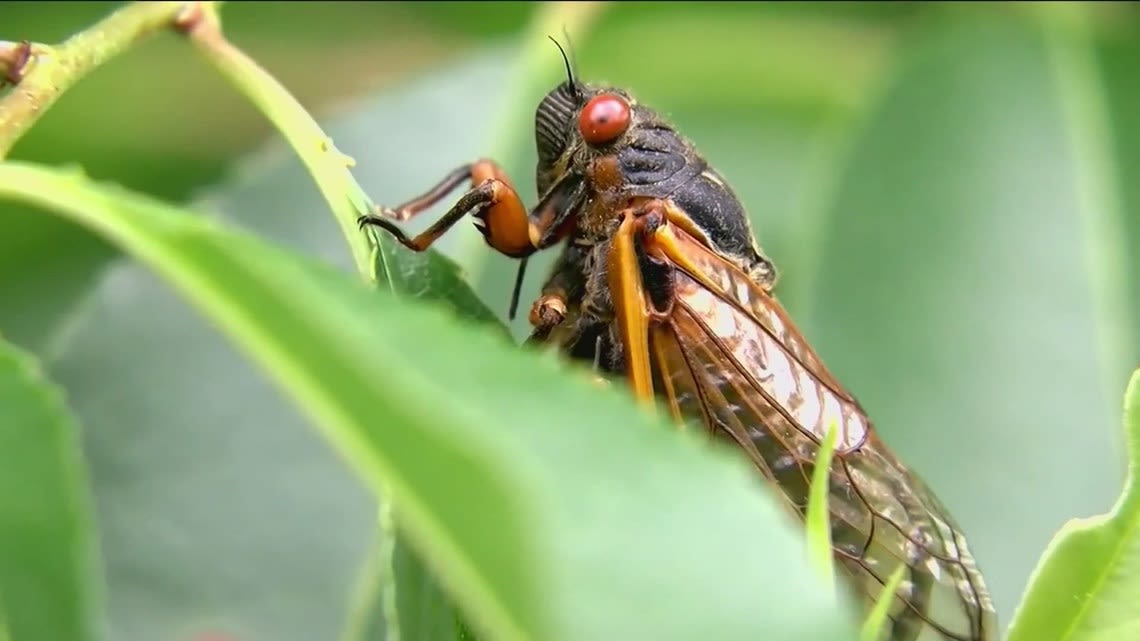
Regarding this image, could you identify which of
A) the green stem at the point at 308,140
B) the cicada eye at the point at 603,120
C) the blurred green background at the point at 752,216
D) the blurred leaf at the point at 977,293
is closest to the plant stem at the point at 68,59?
the green stem at the point at 308,140

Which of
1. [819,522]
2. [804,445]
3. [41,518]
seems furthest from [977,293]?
[41,518]

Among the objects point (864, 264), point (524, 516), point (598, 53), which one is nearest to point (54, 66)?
point (524, 516)

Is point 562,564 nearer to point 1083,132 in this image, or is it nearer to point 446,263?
point 446,263

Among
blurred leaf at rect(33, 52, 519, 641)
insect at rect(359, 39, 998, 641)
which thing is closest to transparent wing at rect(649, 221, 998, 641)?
insect at rect(359, 39, 998, 641)

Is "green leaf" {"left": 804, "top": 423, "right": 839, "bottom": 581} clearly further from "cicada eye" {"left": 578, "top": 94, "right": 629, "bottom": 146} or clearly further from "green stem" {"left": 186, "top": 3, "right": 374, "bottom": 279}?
"cicada eye" {"left": 578, "top": 94, "right": 629, "bottom": 146}

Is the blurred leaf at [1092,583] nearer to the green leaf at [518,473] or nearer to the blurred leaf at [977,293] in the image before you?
the green leaf at [518,473]

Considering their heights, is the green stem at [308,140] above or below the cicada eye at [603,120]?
below

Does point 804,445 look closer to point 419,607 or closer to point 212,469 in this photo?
point 419,607
